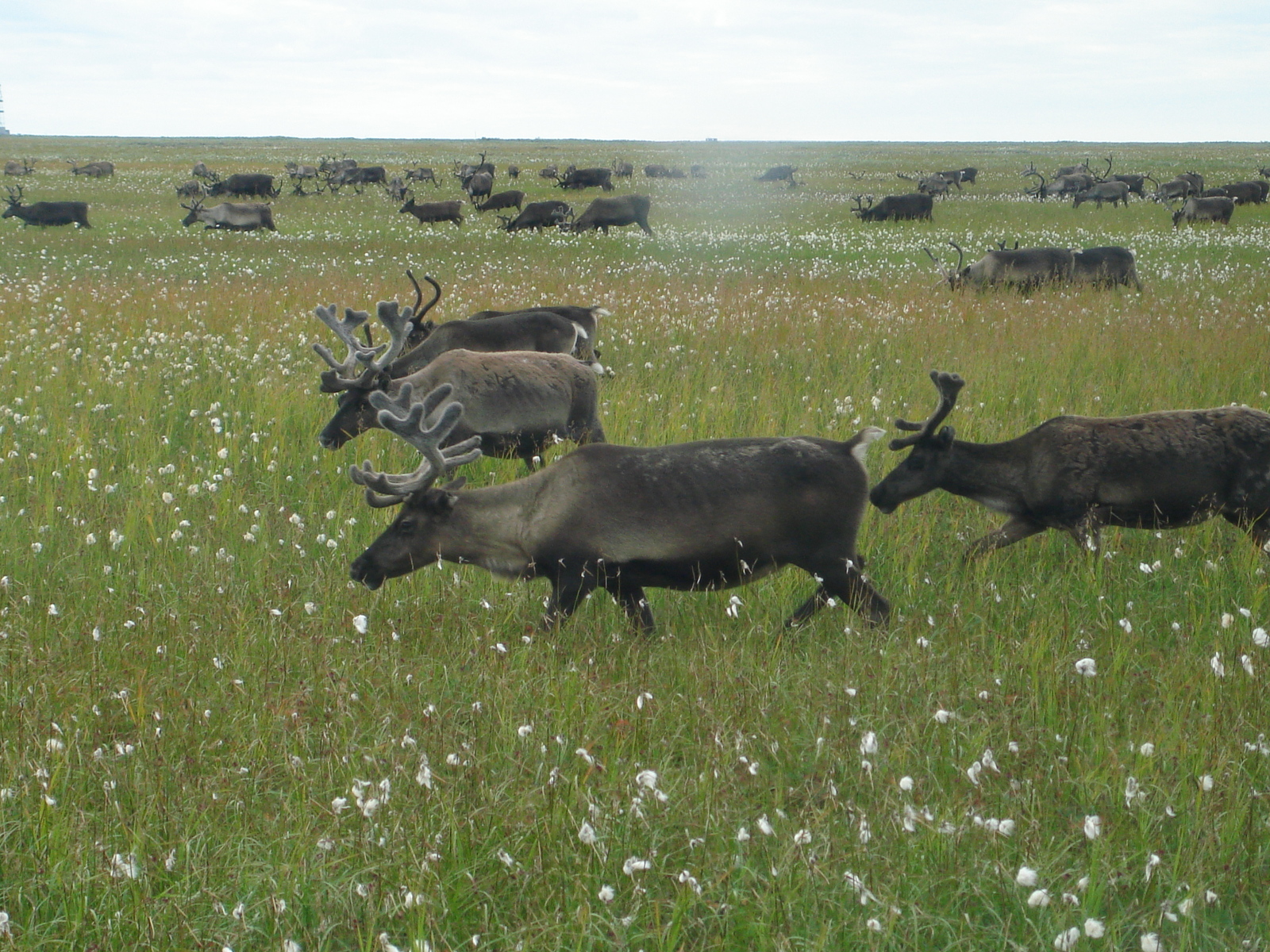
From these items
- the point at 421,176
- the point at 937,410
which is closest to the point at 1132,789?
the point at 937,410

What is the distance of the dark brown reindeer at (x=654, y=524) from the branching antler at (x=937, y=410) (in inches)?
37.1

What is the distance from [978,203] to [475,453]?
41302 mm

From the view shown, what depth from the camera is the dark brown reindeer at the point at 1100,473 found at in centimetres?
689

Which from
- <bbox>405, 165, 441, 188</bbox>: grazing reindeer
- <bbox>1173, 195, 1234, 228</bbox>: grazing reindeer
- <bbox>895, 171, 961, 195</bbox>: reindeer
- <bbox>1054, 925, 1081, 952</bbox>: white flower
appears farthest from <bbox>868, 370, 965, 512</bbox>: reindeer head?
<bbox>405, 165, 441, 188</bbox>: grazing reindeer

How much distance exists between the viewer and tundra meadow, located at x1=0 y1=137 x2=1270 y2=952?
3324mm

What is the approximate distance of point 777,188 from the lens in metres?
54.3

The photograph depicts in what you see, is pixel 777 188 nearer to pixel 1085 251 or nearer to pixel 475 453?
pixel 1085 251

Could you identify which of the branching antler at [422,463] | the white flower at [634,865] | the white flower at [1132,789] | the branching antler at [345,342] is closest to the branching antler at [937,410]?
the branching antler at [422,463]

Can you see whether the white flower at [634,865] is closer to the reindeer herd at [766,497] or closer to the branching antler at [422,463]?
the reindeer herd at [766,497]

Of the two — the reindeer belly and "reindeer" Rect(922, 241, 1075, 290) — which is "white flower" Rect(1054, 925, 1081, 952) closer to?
the reindeer belly

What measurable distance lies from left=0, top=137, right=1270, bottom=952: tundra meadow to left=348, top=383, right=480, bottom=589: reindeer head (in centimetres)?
19

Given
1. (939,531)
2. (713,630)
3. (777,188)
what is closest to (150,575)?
(713,630)

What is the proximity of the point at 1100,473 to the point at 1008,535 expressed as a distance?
679mm

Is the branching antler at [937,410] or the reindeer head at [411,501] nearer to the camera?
the reindeer head at [411,501]
